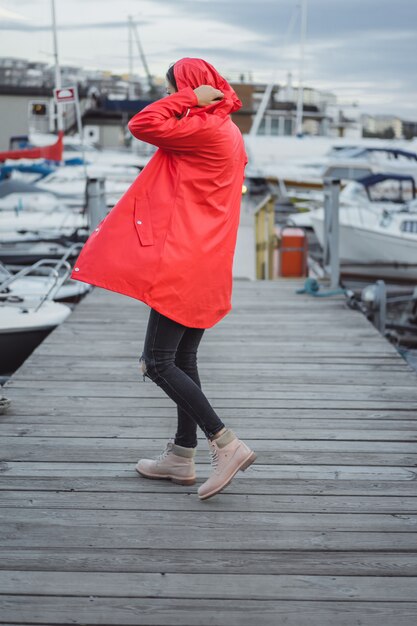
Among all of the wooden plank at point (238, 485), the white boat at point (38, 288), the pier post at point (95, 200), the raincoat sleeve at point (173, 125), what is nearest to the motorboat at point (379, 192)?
the white boat at point (38, 288)

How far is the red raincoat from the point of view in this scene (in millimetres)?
3412

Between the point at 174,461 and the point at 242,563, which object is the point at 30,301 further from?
the point at 242,563

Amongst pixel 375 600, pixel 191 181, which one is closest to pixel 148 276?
pixel 191 181

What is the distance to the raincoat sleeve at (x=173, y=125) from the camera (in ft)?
10.8

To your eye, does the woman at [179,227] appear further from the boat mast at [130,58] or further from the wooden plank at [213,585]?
the boat mast at [130,58]

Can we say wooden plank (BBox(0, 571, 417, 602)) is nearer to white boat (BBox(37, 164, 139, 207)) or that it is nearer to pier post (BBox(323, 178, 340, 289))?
pier post (BBox(323, 178, 340, 289))

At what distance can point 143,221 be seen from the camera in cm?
344

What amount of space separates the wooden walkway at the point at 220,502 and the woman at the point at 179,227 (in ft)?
1.26

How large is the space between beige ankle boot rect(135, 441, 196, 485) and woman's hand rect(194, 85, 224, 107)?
145cm

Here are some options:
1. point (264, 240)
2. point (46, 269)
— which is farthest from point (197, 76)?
point (264, 240)

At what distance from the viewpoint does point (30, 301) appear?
28.6 ft

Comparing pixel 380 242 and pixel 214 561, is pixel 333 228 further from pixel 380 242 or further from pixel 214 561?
pixel 380 242

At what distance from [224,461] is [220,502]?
175 mm

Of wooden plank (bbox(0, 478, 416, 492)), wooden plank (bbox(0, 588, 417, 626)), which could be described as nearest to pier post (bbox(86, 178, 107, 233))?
wooden plank (bbox(0, 478, 416, 492))
